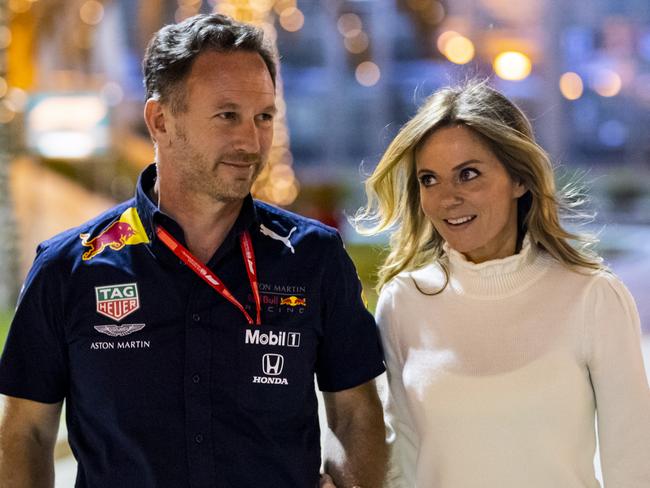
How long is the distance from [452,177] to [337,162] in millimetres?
15864

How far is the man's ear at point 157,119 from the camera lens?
200 centimetres

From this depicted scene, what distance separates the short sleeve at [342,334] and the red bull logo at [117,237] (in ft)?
1.19

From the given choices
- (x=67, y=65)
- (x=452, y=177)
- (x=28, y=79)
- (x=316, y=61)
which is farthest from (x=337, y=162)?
(x=452, y=177)

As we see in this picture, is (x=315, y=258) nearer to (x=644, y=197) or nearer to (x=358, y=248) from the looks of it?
(x=358, y=248)

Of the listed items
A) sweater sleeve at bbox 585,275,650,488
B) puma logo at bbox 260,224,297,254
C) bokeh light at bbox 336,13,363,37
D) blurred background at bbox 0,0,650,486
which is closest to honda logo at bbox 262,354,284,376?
puma logo at bbox 260,224,297,254

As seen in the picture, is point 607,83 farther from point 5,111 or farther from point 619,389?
point 619,389

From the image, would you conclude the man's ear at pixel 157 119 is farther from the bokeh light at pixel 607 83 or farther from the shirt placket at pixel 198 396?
the bokeh light at pixel 607 83

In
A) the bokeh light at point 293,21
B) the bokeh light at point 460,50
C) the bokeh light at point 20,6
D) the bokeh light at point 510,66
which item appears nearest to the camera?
the bokeh light at point 510,66

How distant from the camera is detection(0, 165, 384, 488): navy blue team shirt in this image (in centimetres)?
186

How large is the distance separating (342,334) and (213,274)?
0.93 ft

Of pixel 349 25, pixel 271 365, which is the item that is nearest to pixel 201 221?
pixel 271 365

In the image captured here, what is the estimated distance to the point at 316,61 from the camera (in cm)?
1720

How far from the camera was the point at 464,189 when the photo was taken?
201cm

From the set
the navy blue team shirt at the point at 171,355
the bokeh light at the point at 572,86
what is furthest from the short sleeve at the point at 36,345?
the bokeh light at the point at 572,86
